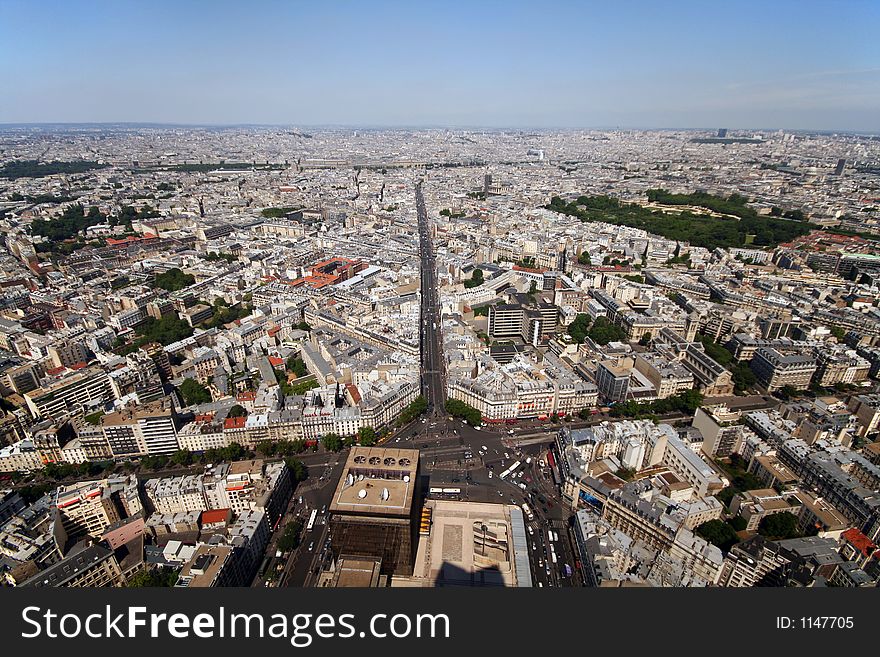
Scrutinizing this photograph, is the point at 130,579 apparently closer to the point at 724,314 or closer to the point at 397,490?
the point at 397,490

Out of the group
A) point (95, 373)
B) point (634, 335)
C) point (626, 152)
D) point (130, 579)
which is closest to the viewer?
point (130, 579)

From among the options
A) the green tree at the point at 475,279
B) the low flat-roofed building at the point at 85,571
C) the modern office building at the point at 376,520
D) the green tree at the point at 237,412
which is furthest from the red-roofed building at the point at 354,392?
the green tree at the point at 475,279

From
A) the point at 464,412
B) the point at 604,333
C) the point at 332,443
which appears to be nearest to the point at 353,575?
the point at 332,443

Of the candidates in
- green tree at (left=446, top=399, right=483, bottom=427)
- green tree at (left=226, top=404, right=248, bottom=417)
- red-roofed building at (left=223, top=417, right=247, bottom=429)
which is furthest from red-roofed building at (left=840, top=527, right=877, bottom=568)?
green tree at (left=226, top=404, right=248, bottom=417)

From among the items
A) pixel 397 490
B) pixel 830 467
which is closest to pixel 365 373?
pixel 397 490

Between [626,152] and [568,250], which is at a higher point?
[626,152]

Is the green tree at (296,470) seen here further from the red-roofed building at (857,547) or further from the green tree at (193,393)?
the red-roofed building at (857,547)

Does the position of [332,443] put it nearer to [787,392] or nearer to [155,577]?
[155,577]
